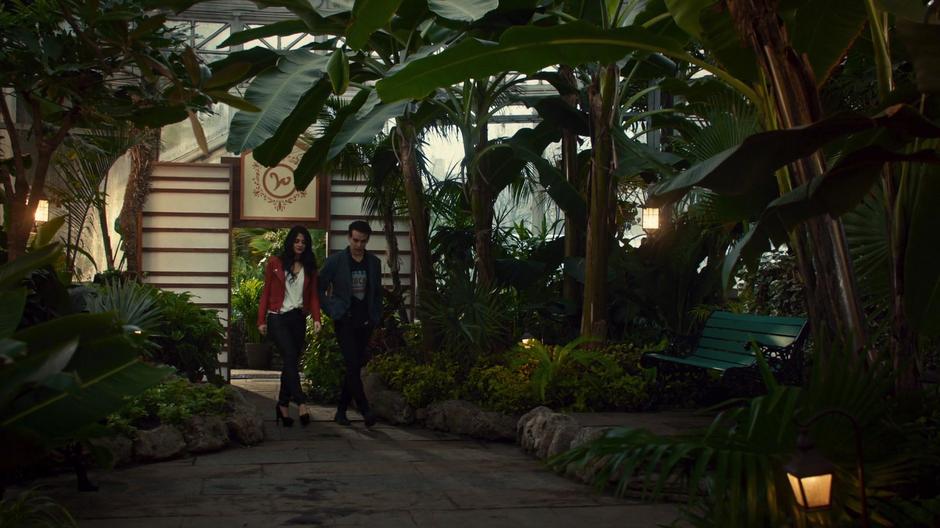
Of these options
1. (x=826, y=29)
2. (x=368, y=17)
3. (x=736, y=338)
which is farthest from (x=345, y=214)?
(x=826, y=29)

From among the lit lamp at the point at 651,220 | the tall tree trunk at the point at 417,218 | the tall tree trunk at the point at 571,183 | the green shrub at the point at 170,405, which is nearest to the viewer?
the green shrub at the point at 170,405

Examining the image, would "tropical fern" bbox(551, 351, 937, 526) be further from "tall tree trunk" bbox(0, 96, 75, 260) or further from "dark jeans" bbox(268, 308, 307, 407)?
"dark jeans" bbox(268, 308, 307, 407)

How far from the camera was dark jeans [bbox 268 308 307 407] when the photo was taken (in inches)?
327

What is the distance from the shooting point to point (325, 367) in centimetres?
1038

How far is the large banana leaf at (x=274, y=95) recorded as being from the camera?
6762mm

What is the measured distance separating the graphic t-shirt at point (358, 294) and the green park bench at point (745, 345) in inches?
93.1

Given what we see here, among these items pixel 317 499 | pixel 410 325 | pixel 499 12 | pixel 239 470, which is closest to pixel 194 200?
pixel 410 325

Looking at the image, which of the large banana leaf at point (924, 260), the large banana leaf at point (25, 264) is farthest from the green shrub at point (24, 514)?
the large banana leaf at point (924, 260)

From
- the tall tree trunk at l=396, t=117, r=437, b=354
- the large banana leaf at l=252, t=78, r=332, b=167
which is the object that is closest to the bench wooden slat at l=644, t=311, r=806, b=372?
the tall tree trunk at l=396, t=117, r=437, b=354

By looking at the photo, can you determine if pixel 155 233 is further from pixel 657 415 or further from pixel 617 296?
pixel 657 415

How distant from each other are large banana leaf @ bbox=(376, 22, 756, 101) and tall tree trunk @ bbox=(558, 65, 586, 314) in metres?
4.50

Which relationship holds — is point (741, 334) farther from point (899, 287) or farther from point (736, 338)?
point (899, 287)

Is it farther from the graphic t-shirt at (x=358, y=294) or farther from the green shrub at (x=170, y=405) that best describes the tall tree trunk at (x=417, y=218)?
the green shrub at (x=170, y=405)

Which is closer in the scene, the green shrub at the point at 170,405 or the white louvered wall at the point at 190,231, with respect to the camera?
the green shrub at the point at 170,405
